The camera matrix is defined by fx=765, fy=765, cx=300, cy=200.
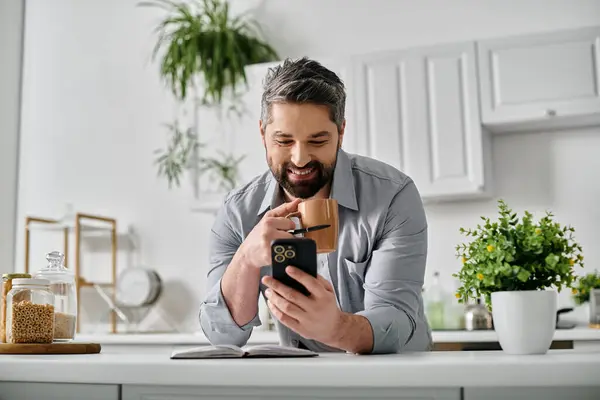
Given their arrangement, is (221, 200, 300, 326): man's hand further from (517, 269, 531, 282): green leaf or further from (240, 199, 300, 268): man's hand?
(517, 269, 531, 282): green leaf

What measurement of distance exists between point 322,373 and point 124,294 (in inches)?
122

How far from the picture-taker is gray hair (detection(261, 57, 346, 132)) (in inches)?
71.0

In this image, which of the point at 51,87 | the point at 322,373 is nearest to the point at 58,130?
the point at 51,87

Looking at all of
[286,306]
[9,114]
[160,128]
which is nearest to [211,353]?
[286,306]

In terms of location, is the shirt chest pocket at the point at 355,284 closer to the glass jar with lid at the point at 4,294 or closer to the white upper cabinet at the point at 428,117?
the glass jar with lid at the point at 4,294

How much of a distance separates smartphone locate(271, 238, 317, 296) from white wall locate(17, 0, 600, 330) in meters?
2.42

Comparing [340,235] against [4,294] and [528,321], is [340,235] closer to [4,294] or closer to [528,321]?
[528,321]

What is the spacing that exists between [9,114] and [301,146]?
2.96m

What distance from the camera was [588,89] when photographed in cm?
331

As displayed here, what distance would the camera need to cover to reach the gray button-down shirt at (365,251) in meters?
1.71

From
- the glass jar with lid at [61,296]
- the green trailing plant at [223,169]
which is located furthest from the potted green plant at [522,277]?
the green trailing plant at [223,169]

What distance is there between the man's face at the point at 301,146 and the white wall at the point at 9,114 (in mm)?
2757

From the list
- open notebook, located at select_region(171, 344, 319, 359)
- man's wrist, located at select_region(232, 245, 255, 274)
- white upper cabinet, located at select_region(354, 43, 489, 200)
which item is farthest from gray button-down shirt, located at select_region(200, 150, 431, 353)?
white upper cabinet, located at select_region(354, 43, 489, 200)

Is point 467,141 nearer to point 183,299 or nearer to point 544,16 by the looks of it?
point 544,16
